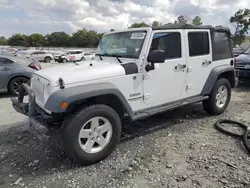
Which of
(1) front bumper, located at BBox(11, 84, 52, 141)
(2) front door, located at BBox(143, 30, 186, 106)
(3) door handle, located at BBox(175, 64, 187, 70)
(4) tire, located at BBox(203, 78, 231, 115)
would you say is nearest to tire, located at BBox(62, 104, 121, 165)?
(1) front bumper, located at BBox(11, 84, 52, 141)

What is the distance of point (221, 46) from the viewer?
507 centimetres

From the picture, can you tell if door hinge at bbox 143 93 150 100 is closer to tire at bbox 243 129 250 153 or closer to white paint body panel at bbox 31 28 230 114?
white paint body panel at bbox 31 28 230 114

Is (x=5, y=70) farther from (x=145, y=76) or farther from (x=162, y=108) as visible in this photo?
(x=162, y=108)

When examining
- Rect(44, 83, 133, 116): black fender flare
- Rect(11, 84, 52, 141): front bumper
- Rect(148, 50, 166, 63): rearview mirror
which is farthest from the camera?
Rect(148, 50, 166, 63): rearview mirror

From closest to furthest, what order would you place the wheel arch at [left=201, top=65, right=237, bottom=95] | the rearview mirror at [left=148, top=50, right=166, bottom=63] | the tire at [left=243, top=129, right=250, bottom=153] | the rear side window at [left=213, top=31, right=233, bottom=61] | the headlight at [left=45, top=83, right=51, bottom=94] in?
the headlight at [left=45, top=83, right=51, bottom=94], the rearview mirror at [left=148, top=50, right=166, bottom=63], the tire at [left=243, top=129, right=250, bottom=153], the wheel arch at [left=201, top=65, right=237, bottom=95], the rear side window at [left=213, top=31, right=233, bottom=61]

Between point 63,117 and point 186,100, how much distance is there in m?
2.49

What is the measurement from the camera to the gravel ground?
9.53ft

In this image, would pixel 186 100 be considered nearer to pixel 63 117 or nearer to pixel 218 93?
pixel 218 93

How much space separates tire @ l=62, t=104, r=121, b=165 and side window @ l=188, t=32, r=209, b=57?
2.20m

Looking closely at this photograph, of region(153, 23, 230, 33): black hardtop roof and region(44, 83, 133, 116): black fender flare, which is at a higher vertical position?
region(153, 23, 230, 33): black hardtop roof

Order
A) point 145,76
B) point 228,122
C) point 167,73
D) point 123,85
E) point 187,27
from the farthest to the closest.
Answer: point 228,122 < point 187,27 < point 167,73 < point 145,76 < point 123,85

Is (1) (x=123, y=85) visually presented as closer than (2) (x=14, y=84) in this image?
Yes

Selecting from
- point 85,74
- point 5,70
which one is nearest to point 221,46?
point 85,74

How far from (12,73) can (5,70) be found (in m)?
0.23
